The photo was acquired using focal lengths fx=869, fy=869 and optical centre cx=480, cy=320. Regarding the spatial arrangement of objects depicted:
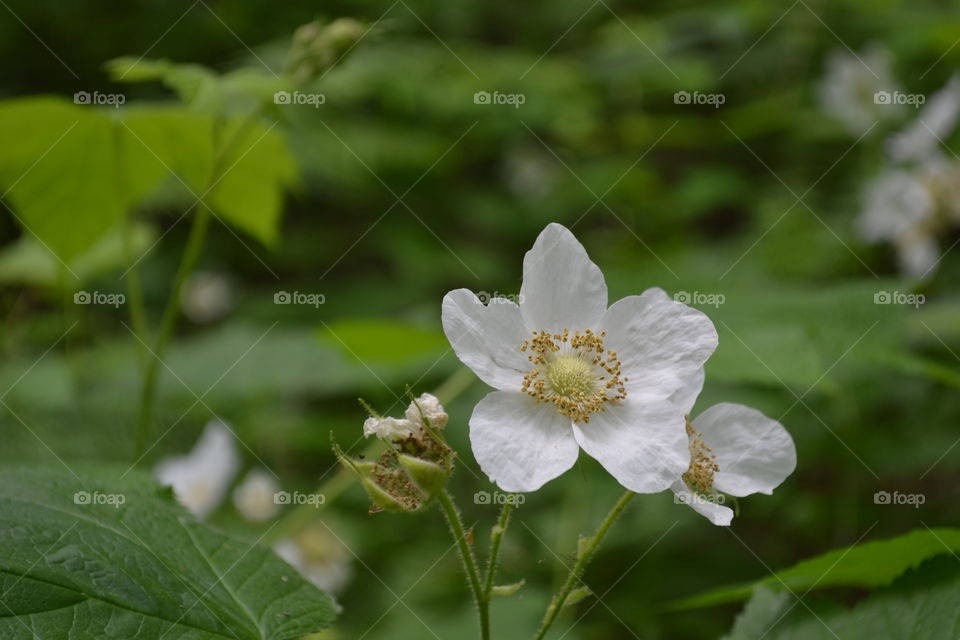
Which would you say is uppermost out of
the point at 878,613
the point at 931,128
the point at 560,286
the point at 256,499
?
the point at 931,128

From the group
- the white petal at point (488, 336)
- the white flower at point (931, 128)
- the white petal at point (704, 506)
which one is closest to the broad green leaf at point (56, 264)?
the white petal at point (488, 336)

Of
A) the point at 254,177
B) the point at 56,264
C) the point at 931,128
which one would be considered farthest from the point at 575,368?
the point at 931,128

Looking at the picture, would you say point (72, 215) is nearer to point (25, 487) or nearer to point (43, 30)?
point (25, 487)

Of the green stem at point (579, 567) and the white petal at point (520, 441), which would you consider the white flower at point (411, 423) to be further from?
the green stem at point (579, 567)

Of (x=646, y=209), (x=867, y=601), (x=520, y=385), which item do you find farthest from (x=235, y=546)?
(x=646, y=209)

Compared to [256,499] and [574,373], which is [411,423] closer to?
[574,373]

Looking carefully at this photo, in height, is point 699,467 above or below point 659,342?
below
